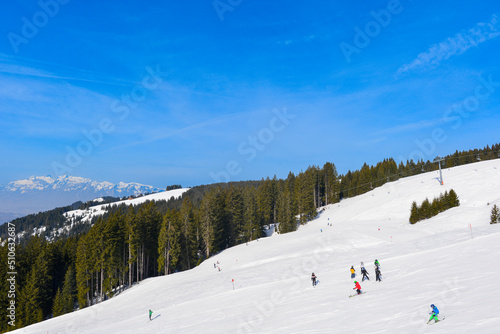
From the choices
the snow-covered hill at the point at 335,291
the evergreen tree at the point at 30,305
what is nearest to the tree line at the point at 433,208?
the snow-covered hill at the point at 335,291

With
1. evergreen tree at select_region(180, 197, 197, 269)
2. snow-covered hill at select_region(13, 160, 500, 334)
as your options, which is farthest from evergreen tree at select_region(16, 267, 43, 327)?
evergreen tree at select_region(180, 197, 197, 269)

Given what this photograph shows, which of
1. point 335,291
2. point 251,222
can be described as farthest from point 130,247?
point 335,291

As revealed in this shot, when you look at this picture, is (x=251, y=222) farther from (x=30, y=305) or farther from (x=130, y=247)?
(x=30, y=305)

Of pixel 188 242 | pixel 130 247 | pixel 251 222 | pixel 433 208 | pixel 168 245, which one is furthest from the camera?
pixel 251 222

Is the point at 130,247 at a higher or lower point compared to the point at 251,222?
lower

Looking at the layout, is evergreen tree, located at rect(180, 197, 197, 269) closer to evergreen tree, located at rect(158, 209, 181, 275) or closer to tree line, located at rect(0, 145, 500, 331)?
tree line, located at rect(0, 145, 500, 331)

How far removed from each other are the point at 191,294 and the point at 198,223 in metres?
34.6

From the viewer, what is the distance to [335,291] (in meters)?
21.0

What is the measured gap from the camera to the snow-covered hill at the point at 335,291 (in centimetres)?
1348

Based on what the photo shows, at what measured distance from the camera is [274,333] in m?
15.1

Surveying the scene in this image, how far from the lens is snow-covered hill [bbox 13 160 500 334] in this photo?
44.2ft

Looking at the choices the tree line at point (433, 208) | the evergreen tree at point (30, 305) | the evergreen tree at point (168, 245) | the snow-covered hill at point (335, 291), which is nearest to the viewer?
the snow-covered hill at point (335, 291)

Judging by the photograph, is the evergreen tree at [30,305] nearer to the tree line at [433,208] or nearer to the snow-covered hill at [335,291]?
the snow-covered hill at [335,291]

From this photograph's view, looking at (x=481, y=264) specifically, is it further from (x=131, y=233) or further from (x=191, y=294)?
(x=131, y=233)
